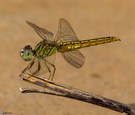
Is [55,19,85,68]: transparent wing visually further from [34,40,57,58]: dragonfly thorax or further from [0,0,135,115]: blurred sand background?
[0,0,135,115]: blurred sand background

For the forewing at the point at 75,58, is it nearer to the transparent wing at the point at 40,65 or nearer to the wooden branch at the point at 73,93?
the transparent wing at the point at 40,65

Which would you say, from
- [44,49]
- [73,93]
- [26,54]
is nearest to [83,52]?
[44,49]

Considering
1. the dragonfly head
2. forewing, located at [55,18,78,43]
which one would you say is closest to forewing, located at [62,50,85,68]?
forewing, located at [55,18,78,43]

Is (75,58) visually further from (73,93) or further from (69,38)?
(73,93)

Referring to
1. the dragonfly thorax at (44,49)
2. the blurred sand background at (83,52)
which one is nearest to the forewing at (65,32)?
the dragonfly thorax at (44,49)

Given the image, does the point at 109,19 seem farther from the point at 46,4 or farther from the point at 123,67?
the point at 123,67

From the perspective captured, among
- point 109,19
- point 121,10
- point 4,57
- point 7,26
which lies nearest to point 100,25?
point 109,19

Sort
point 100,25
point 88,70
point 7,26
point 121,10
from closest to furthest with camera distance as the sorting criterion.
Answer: point 88,70
point 7,26
point 100,25
point 121,10
